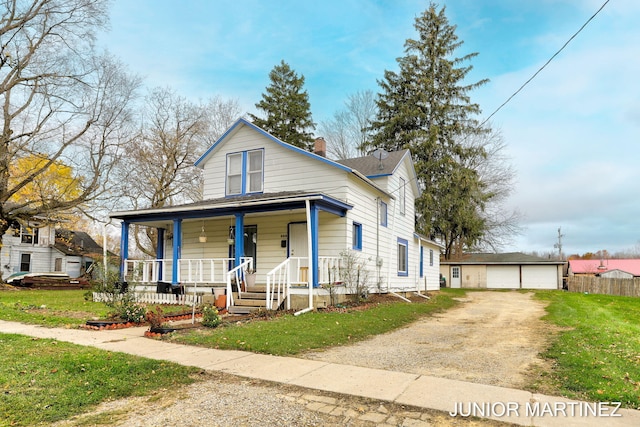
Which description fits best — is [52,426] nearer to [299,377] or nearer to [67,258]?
[299,377]

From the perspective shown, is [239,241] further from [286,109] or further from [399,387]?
[286,109]

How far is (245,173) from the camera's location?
53.4 feet

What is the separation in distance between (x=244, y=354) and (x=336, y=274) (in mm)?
6945

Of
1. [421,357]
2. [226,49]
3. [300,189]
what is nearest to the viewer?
[421,357]

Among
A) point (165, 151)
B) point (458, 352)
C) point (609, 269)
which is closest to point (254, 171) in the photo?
point (458, 352)

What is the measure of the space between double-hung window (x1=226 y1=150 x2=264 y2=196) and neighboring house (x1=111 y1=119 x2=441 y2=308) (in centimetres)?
4

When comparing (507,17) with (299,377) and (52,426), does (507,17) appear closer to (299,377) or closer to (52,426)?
(299,377)

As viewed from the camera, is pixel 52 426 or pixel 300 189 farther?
pixel 300 189

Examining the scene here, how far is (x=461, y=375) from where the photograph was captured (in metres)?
5.47

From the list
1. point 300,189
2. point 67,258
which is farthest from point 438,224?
point 67,258

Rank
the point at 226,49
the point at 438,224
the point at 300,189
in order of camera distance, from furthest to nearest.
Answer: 1. the point at 438,224
2. the point at 226,49
3. the point at 300,189

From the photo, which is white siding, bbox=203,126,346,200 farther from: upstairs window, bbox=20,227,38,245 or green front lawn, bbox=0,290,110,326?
upstairs window, bbox=20,227,38,245

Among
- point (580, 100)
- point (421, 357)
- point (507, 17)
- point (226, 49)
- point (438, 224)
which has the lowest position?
point (421, 357)

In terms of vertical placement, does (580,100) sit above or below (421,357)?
above
